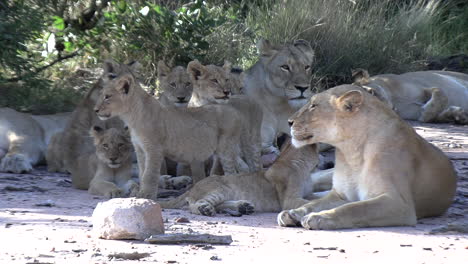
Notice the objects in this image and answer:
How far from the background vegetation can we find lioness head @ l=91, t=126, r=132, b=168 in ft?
7.09

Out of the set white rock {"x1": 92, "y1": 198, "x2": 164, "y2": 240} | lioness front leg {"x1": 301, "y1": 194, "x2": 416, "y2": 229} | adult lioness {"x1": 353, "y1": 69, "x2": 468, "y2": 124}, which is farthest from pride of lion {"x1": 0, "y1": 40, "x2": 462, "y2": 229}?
adult lioness {"x1": 353, "y1": 69, "x2": 468, "y2": 124}

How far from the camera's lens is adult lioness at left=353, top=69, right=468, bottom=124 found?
11.7 meters

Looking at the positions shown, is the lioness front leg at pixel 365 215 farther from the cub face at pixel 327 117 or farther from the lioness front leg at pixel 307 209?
the cub face at pixel 327 117

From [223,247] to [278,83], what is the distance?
173 inches

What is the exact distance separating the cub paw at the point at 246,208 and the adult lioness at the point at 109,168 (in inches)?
43.7

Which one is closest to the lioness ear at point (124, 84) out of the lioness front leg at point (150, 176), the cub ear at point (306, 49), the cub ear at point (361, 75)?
the lioness front leg at point (150, 176)

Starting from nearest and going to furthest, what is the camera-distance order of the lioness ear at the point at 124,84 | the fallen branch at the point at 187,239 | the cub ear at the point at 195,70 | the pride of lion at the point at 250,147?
the fallen branch at the point at 187,239, the pride of lion at the point at 250,147, the lioness ear at the point at 124,84, the cub ear at the point at 195,70

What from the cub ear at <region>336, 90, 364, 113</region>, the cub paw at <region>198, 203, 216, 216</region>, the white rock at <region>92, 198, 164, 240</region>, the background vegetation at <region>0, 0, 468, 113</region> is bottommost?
the white rock at <region>92, 198, 164, 240</region>

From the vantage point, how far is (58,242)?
5.18 metres

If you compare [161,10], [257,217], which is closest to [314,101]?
[257,217]

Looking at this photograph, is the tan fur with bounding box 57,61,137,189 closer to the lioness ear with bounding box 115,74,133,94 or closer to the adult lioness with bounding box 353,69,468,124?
the lioness ear with bounding box 115,74,133,94

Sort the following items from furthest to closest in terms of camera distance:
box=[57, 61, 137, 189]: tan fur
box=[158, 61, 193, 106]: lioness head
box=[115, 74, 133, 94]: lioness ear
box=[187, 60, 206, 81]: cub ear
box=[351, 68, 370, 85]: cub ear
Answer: box=[351, 68, 370, 85]: cub ear < box=[158, 61, 193, 106]: lioness head < box=[57, 61, 137, 189]: tan fur < box=[187, 60, 206, 81]: cub ear < box=[115, 74, 133, 94]: lioness ear

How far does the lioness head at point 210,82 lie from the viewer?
8.19 metres

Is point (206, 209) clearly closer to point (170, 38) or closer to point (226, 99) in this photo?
point (226, 99)
